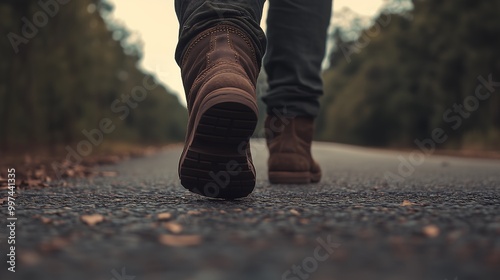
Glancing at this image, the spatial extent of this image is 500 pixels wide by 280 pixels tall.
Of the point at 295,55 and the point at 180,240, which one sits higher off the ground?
the point at 295,55

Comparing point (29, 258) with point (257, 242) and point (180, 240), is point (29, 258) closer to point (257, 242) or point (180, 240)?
point (180, 240)

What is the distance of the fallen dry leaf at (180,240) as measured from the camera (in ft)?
3.08

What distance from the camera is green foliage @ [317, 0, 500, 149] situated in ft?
61.6

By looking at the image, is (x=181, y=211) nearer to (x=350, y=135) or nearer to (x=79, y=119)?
(x=79, y=119)

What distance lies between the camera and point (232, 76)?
159 centimetres

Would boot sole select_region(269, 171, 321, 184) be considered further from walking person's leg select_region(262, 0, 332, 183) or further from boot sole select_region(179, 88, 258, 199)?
boot sole select_region(179, 88, 258, 199)

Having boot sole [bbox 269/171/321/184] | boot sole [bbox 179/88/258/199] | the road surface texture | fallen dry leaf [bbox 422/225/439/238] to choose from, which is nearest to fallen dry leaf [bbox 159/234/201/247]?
the road surface texture

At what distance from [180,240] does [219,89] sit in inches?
26.7

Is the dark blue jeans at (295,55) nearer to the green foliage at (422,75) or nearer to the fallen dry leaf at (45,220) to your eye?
the fallen dry leaf at (45,220)

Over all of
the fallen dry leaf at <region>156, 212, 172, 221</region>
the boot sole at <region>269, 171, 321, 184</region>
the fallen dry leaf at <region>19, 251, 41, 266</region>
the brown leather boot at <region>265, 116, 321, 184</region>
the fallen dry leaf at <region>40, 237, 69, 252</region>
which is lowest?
the fallen dry leaf at <region>19, 251, 41, 266</region>

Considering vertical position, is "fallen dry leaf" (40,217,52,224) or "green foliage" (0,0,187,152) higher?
"green foliage" (0,0,187,152)

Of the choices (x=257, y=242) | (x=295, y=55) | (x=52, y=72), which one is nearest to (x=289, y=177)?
(x=295, y=55)

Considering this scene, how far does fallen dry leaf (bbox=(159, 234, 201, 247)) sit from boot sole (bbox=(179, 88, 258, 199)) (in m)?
0.57

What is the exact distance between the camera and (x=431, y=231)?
103 centimetres
